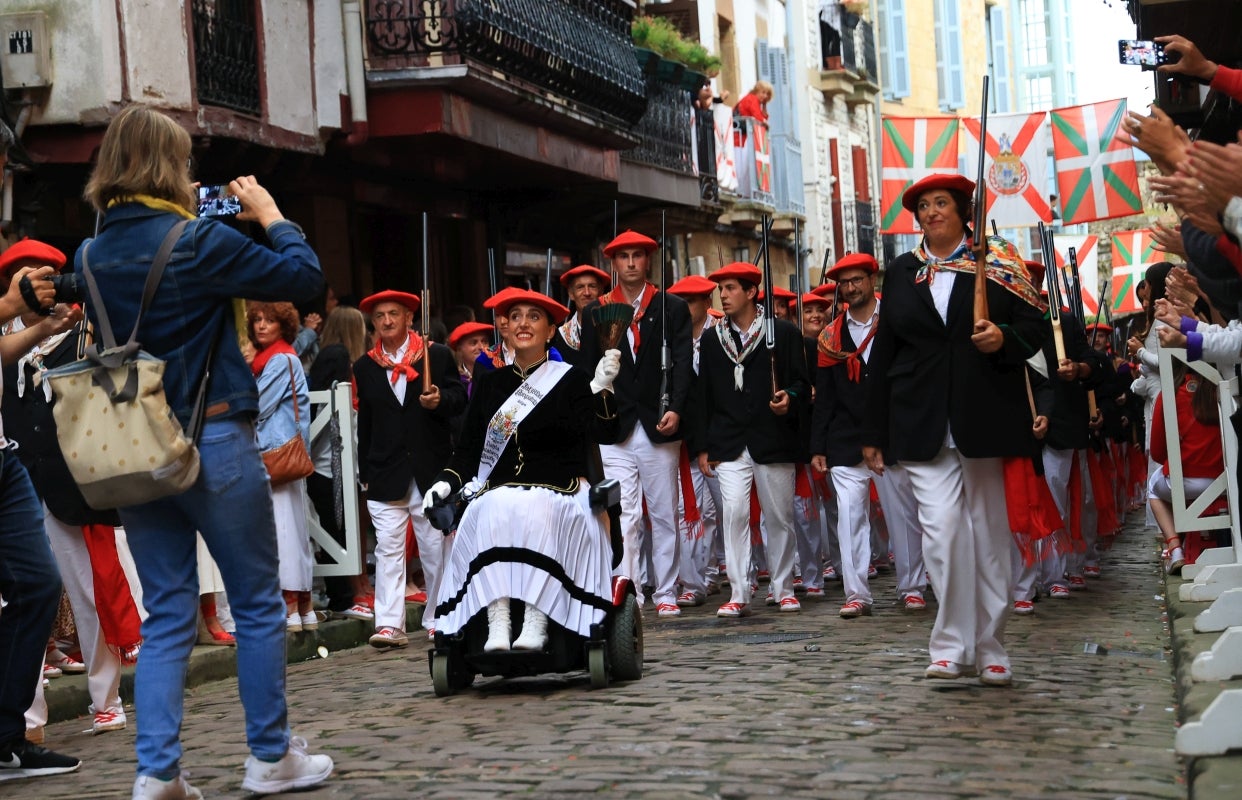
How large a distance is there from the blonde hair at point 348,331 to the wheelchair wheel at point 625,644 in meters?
5.48

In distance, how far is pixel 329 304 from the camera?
60.0ft

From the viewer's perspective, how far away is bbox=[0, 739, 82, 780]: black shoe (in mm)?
7715

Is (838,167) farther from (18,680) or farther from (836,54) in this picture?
(18,680)

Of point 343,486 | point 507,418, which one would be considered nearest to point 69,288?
point 507,418

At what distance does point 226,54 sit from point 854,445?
7231 millimetres

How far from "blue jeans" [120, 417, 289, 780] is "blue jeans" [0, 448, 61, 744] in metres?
1.18

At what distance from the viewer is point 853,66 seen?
4488 centimetres

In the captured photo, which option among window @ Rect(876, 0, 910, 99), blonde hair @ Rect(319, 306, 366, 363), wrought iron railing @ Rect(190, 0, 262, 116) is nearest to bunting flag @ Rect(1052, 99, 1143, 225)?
wrought iron railing @ Rect(190, 0, 262, 116)

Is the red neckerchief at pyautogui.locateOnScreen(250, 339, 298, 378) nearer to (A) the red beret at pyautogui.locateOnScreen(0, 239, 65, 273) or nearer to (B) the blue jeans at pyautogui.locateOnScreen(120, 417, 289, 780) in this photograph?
(A) the red beret at pyautogui.locateOnScreen(0, 239, 65, 273)

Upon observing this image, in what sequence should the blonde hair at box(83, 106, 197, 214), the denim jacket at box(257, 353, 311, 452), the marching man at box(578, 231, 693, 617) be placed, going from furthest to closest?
the marching man at box(578, 231, 693, 617), the denim jacket at box(257, 353, 311, 452), the blonde hair at box(83, 106, 197, 214)

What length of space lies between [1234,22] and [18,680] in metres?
12.1

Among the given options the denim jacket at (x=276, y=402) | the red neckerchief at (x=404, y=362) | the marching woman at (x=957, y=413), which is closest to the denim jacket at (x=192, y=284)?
the marching woman at (x=957, y=413)

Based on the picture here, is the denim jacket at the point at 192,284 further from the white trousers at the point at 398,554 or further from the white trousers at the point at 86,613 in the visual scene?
the white trousers at the point at 398,554

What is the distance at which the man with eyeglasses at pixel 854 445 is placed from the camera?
13312 millimetres
